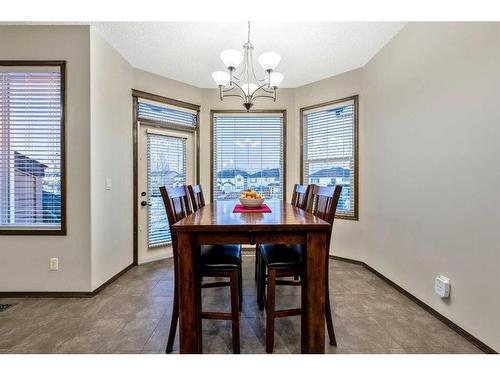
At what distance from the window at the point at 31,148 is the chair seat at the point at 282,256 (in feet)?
6.86

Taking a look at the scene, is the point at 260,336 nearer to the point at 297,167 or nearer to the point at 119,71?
the point at 297,167

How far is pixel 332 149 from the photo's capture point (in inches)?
144

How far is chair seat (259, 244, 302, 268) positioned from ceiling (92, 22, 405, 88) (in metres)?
2.15

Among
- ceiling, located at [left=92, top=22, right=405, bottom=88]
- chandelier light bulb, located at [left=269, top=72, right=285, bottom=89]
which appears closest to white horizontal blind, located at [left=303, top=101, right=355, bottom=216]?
ceiling, located at [left=92, top=22, right=405, bottom=88]

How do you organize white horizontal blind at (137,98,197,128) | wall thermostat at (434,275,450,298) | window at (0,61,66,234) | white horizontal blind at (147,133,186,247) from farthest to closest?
white horizontal blind at (147,133,186,247) → white horizontal blind at (137,98,197,128) → window at (0,61,66,234) → wall thermostat at (434,275,450,298)

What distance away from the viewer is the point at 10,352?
5.38ft

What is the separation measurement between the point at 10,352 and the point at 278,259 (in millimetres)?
1887

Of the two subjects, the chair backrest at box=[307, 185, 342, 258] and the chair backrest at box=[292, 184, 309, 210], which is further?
the chair backrest at box=[292, 184, 309, 210]

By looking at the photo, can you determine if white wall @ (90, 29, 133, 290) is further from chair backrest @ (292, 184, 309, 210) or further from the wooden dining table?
chair backrest @ (292, 184, 309, 210)

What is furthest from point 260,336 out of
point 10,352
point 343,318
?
point 10,352

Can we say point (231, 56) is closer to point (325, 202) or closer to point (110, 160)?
point (325, 202)

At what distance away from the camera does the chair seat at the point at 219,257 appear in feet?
5.30

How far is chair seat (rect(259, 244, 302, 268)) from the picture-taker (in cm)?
164

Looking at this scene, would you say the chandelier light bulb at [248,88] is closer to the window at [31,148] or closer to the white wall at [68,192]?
the white wall at [68,192]
